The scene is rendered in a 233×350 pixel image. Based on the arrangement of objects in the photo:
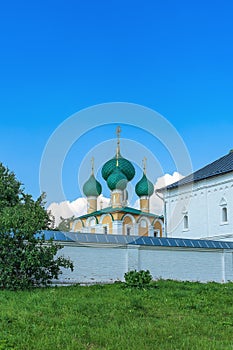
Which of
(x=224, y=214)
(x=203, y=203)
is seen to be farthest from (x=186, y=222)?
(x=224, y=214)

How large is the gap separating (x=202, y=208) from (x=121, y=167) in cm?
917

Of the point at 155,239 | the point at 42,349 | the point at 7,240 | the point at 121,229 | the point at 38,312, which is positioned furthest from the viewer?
the point at 121,229

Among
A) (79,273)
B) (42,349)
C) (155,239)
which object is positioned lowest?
(42,349)

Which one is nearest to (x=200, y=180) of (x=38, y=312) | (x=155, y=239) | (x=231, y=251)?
(x=231, y=251)

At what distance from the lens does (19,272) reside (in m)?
10.6

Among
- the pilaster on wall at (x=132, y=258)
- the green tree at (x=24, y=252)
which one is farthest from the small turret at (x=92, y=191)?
the green tree at (x=24, y=252)

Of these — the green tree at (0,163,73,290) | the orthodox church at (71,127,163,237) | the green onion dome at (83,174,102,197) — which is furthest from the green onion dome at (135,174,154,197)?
the green tree at (0,163,73,290)

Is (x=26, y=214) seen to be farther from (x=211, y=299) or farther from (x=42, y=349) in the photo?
(x=42, y=349)

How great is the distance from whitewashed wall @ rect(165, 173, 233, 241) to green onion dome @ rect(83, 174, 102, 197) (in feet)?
31.3

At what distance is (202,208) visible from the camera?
71.3ft

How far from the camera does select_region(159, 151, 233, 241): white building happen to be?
20547mm

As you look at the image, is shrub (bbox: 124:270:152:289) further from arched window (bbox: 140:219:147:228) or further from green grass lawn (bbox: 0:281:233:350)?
arched window (bbox: 140:219:147:228)

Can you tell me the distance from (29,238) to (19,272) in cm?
76

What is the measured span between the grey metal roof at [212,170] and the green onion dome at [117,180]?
22.1ft
